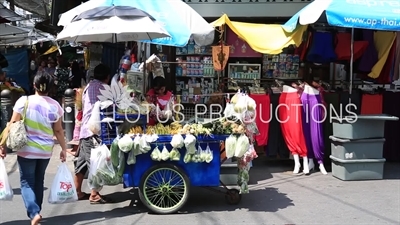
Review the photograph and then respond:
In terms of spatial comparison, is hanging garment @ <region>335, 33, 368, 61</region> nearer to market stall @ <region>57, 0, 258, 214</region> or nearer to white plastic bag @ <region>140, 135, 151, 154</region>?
market stall @ <region>57, 0, 258, 214</region>

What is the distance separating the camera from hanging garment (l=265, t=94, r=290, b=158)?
832cm

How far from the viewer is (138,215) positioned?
581 centimetres

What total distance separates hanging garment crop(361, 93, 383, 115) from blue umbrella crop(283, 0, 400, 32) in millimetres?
1558

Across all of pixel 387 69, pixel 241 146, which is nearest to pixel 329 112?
pixel 387 69

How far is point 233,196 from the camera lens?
243 inches

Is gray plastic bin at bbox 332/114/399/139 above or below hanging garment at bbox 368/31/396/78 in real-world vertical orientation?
below

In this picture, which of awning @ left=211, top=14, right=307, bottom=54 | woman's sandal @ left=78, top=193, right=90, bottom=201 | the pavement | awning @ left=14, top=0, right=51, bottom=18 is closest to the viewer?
the pavement

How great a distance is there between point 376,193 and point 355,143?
89cm

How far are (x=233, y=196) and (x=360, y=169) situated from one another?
2.48 metres

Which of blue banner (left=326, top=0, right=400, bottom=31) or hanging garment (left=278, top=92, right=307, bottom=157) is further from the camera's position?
hanging garment (left=278, top=92, right=307, bottom=157)

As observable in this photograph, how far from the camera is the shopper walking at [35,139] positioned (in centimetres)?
500

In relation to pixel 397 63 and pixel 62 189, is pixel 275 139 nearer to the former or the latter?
pixel 397 63

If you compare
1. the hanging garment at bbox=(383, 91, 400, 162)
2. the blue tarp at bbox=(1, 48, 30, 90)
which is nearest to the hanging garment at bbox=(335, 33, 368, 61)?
the hanging garment at bbox=(383, 91, 400, 162)

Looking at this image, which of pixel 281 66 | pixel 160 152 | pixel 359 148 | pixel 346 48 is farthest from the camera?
pixel 281 66
